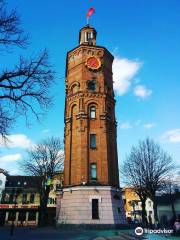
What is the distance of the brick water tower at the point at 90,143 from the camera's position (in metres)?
28.7

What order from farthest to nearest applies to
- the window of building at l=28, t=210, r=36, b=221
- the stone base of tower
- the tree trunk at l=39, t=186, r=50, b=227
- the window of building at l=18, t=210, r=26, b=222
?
the window of building at l=28, t=210, r=36, b=221 < the window of building at l=18, t=210, r=26, b=222 < the tree trunk at l=39, t=186, r=50, b=227 < the stone base of tower

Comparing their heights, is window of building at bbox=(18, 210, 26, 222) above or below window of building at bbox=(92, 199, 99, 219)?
below

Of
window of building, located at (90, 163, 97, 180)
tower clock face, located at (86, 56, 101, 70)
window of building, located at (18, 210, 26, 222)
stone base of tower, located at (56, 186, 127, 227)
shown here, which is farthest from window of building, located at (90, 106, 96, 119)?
window of building, located at (18, 210, 26, 222)

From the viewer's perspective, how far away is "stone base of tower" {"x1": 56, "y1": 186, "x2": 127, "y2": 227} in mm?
27797

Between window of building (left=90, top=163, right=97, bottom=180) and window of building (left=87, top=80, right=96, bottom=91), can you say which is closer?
window of building (left=90, top=163, right=97, bottom=180)

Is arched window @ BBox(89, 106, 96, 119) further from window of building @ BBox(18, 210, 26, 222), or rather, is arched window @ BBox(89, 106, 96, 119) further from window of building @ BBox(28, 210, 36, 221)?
window of building @ BBox(18, 210, 26, 222)

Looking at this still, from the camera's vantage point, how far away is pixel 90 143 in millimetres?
32094

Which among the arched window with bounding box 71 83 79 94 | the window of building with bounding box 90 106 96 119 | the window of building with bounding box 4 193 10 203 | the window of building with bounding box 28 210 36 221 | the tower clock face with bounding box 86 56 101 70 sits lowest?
the window of building with bounding box 28 210 36 221

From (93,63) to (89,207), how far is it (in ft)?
63.8

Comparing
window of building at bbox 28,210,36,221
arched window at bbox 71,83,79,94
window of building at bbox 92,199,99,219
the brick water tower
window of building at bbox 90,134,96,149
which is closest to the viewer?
window of building at bbox 92,199,99,219

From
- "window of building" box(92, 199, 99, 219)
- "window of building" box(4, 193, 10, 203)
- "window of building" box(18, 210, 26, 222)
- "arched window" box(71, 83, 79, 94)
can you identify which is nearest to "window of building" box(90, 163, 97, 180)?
"window of building" box(92, 199, 99, 219)

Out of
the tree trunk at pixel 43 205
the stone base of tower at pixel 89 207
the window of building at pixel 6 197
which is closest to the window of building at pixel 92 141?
the stone base of tower at pixel 89 207

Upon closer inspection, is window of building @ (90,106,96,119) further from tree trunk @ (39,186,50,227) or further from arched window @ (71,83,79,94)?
tree trunk @ (39,186,50,227)

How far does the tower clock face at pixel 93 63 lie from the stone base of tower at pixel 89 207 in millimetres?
16632
